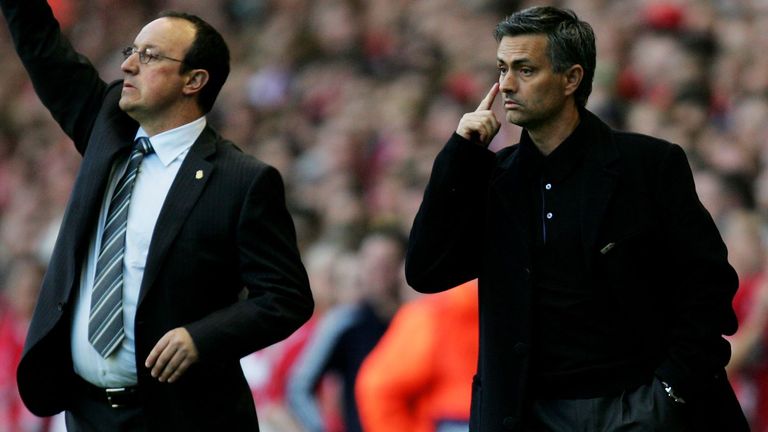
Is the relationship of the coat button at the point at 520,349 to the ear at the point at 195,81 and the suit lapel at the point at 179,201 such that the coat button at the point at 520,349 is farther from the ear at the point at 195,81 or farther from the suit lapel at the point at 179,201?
the ear at the point at 195,81

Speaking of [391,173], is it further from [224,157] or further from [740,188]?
Answer: [224,157]

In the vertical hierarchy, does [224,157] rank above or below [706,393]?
above

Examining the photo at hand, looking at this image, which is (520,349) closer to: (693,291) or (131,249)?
(693,291)

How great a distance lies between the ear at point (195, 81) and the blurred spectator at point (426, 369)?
7.25ft

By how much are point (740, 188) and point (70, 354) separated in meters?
4.26

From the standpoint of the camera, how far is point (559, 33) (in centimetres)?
541

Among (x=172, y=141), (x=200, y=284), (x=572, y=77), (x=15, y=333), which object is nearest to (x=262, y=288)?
(x=200, y=284)

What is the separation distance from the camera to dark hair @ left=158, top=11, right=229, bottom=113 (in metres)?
5.89

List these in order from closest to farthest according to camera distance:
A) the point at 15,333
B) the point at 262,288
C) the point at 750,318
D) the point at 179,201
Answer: the point at 262,288 → the point at 179,201 → the point at 750,318 → the point at 15,333

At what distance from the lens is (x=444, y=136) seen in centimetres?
1126

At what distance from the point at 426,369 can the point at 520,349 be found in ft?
8.76

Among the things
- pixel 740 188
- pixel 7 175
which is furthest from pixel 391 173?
pixel 7 175

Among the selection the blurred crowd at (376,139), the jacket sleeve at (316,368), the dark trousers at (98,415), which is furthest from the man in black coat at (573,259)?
the jacket sleeve at (316,368)

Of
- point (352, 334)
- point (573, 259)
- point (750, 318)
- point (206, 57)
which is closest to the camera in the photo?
point (573, 259)
